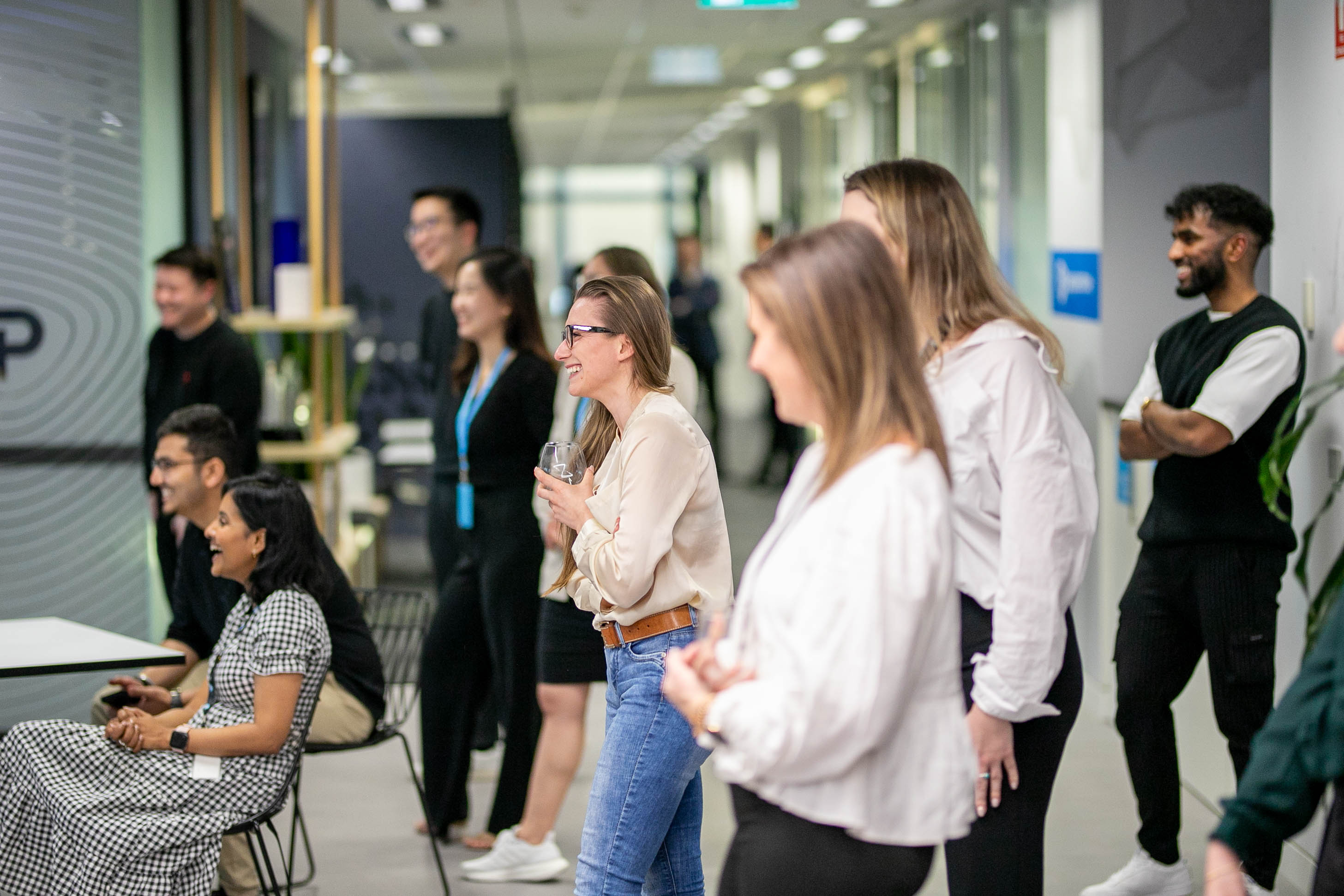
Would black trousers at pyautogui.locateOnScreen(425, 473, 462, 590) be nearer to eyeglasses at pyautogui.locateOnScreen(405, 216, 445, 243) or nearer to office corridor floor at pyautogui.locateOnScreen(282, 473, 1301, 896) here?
office corridor floor at pyautogui.locateOnScreen(282, 473, 1301, 896)

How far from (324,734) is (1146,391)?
91.1 inches

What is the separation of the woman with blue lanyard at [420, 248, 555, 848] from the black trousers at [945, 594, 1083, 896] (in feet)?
6.05

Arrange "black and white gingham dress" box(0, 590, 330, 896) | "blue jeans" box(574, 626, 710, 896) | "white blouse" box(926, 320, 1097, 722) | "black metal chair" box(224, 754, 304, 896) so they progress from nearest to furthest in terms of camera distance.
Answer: "white blouse" box(926, 320, 1097, 722) → "blue jeans" box(574, 626, 710, 896) → "black and white gingham dress" box(0, 590, 330, 896) → "black metal chair" box(224, 754, 304, 896)

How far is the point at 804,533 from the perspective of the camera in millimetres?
1537

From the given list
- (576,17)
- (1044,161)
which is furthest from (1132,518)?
(576,17)

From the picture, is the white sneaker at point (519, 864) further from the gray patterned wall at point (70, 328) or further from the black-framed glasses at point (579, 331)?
the gray patterned wall at point (70, 328)

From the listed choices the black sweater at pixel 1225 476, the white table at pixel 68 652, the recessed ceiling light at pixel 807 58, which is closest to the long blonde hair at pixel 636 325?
the white table at pixel 68 652

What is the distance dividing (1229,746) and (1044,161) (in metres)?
3.66

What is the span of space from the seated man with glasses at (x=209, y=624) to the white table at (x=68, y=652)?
0.15 meters

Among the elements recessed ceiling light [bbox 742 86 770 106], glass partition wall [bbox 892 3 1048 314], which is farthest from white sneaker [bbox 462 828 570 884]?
recessed ceiling light [bbox 742 86 770 106]

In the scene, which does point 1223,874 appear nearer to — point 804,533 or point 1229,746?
point 804,533

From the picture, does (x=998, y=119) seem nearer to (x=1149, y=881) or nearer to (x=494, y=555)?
(x=494, y=555)

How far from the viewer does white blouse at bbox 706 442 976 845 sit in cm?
149

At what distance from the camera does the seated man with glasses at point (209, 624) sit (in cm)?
330
